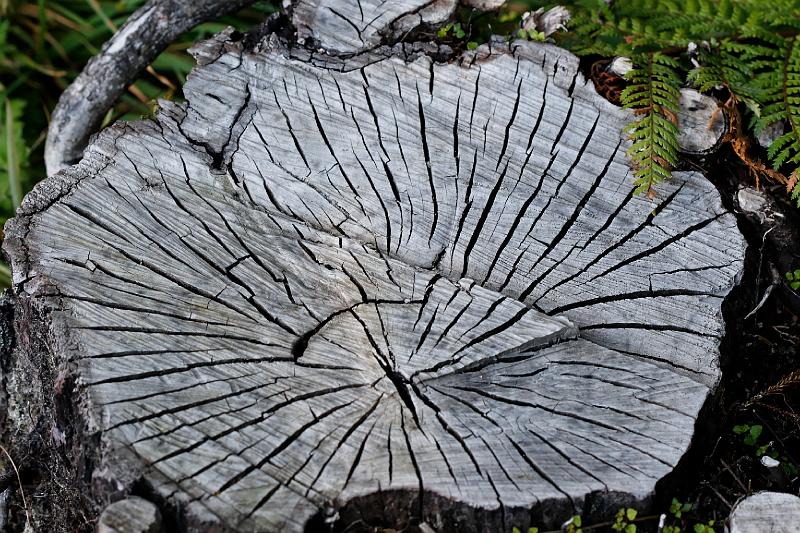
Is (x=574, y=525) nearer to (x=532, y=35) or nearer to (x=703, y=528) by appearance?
(x=703, y=528)

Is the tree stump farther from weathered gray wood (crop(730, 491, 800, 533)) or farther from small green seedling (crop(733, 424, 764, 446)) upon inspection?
small green seedling (crop(733, 424, 764, 446))

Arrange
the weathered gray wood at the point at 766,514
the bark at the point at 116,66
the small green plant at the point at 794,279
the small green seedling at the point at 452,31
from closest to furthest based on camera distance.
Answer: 1. the weathered gray wood at the point at 766,514
2. the small green plant at the point at 794,279
3. the small green seedling at the point at 452,31
4. the bark at the point at 116,66

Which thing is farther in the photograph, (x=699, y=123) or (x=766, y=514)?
(x=699, y=123)

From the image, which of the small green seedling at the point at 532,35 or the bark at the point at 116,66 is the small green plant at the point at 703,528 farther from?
the bark at the point at 116,66

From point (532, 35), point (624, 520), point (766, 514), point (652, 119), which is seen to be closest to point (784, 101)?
point (652, 119)

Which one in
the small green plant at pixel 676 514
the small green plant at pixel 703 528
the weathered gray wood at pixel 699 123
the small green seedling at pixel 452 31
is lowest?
the small green plant at pixel 703 528

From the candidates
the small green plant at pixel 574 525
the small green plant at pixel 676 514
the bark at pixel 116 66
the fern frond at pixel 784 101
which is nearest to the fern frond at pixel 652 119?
the fern frond at pixel 784 101
